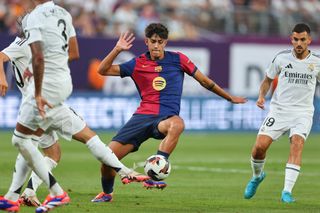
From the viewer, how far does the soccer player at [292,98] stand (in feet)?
40.9

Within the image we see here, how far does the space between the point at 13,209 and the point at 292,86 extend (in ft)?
14.9

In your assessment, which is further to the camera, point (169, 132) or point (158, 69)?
point (158, 69)

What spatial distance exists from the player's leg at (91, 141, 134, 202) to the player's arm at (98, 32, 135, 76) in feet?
3.13

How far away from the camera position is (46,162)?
37.3ft

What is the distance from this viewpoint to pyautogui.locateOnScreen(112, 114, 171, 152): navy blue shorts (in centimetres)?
1184

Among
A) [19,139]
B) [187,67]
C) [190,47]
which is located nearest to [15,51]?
[19,139]

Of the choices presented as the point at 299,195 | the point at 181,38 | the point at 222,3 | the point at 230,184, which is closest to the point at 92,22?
the point at 181,38

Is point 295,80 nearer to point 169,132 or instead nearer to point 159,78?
point 159,78

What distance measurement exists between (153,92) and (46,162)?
1772mm

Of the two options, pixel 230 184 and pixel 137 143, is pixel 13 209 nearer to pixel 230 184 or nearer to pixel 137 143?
pixel 137 143

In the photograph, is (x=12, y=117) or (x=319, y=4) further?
(x=319, y=4)

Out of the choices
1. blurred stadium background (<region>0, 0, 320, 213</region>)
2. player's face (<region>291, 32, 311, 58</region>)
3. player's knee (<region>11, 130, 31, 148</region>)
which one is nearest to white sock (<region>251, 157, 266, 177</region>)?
player's face (<region>291, 32, 311, 58</region>)

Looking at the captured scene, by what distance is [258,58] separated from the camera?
2944 centimetres

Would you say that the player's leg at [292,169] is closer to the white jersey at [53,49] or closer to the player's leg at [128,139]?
the player's leg at [128,139]
